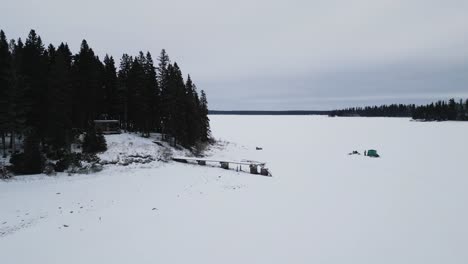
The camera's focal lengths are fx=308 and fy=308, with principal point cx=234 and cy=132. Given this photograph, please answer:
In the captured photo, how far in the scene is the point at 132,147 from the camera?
1390 inches

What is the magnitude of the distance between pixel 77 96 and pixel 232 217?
30917 mm

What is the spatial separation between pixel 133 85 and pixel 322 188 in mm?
31508

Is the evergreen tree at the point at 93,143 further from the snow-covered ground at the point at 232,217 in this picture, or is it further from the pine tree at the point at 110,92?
the pine tree at the point at 110,92

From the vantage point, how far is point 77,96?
3878 centimetres

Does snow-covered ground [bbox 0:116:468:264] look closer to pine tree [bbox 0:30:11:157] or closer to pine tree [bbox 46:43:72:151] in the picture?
pine tree [bbox 46:43:72:151]

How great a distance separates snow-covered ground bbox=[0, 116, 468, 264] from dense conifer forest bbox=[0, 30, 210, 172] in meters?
8.01

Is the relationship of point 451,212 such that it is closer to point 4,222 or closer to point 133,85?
point 4,222

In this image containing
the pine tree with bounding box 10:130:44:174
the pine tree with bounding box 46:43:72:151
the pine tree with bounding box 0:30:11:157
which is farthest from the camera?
the pine tree with bounding box 46:43:72:151

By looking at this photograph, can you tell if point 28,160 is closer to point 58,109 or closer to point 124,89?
point 58,109

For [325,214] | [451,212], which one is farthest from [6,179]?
[451,212]

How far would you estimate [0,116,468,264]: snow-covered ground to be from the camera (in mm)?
12359

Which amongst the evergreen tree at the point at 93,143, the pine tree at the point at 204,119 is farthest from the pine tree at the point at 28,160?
the pine tree at the point at 204,119

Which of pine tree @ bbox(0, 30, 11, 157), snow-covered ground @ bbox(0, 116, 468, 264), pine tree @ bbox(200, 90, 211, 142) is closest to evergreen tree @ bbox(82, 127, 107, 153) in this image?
snow-covered ground @ bbox(0, 116, 468, 264)

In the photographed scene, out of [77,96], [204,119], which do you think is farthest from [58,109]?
[204,119]
